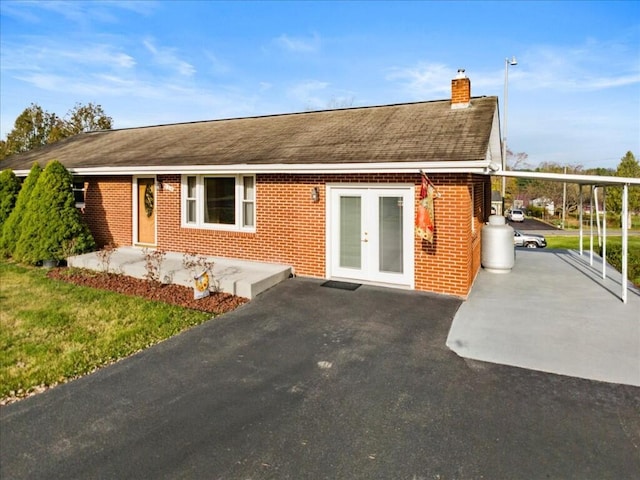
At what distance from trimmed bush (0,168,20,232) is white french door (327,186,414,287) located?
436 inches

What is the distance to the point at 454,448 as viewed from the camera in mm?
3594

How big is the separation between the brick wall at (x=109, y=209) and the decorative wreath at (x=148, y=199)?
0.53 m

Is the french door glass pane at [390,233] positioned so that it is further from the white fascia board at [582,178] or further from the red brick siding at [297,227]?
the white fascia board at [582,178]

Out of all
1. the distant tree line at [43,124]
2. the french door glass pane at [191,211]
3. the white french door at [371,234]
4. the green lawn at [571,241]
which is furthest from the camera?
the distant tree line at [43,124]

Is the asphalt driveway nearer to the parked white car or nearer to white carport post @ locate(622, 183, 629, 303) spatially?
white carport post @ locate(622, 183, 629, 303)

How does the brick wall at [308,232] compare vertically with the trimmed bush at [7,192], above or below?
below

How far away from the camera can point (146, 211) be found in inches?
498

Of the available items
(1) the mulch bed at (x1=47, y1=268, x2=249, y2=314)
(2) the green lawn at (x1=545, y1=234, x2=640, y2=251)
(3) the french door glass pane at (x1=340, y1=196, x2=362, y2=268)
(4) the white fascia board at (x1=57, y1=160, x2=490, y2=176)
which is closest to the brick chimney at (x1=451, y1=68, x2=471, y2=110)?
(4) the white fascia board at (x1=57, y1=160, x2=490, y2=176)

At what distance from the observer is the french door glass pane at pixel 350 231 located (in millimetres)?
9312

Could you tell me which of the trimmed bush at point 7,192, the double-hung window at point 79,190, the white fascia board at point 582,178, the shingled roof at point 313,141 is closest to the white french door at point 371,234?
the shingled roof at point 313,141

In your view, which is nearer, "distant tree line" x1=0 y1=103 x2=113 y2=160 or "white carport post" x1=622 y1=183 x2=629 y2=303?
"white carport post" x1=622 y1=183 x2=629 y2=303

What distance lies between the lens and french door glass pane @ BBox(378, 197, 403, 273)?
29.2ft

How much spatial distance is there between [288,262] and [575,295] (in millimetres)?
6358

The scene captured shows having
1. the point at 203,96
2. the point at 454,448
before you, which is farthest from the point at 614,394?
the point at 203,96
